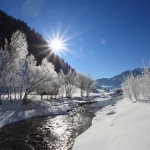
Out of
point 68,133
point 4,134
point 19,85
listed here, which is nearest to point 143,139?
point 68,133

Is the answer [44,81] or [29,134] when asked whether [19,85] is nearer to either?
[44,81]

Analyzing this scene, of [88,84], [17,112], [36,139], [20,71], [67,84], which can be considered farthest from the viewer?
[88,84]

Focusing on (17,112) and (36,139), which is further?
(17,112)

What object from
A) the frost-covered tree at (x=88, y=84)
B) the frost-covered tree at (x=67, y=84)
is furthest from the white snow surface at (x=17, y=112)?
the frost-covered tree at (x=88, y=84)

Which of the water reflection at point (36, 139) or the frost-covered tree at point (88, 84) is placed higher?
the frost-covered tree at point (88, 84)

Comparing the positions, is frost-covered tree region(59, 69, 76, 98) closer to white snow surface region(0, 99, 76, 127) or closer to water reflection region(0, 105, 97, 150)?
white snow surface region(0, 99, 76, 127)

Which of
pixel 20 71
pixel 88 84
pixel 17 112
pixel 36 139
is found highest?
pixel 88 84

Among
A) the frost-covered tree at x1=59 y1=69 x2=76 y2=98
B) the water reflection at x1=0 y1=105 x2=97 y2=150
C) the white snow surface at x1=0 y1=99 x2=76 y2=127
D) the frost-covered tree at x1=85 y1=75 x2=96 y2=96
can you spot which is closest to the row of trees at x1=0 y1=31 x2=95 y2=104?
the white snow surface at x1=0 y1=99 x2=76 y2=127

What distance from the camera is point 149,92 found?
26.8 metres

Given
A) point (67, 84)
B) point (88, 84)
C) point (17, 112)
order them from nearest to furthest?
1. point (17, 112)
2. point (67, 84)
3. point (88, 84)

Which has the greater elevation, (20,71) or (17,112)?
(20,71)

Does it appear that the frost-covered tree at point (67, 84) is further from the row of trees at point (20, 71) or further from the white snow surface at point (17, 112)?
the white snow surface at point (17, 112)

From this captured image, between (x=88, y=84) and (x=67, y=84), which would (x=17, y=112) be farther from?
(x=88, y=84)

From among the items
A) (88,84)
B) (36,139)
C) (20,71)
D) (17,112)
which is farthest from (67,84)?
(36,139)
